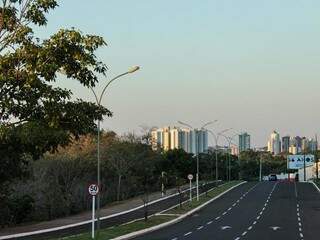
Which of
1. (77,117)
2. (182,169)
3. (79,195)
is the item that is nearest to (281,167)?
(182,169)

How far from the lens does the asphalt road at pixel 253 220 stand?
31981mm

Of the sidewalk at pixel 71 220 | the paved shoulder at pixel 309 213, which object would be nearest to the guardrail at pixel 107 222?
the sidewalk at pixel 71 220

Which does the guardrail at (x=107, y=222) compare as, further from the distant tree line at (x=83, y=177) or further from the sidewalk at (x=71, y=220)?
the distant tree line at (x=83, y=177)

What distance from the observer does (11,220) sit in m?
42.4

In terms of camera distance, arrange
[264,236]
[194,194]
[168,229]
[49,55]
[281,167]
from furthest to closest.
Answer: [281,167] → [194,194] → [168,229] → [264,236] → [49,55]

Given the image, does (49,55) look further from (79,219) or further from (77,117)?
(79,219)

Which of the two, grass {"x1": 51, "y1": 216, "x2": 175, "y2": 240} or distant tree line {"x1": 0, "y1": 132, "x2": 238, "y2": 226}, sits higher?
distant tree line {"x1": 0, "y1": 132, "x2": 238, "y2": 226}

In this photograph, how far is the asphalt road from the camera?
105 ft

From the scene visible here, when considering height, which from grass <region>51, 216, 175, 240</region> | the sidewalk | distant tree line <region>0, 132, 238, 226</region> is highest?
distant tree line <region>0, 132, 238, 226</region>

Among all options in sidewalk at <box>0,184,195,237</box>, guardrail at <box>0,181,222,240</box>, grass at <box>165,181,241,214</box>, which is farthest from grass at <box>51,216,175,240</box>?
grass at <box>165,181,241,214</box>

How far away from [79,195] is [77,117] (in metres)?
40.1

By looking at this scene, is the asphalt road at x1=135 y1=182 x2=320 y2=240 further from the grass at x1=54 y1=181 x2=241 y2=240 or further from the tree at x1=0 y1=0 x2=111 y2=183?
the tree at x1=0 y1=0 x2=111 y2=183

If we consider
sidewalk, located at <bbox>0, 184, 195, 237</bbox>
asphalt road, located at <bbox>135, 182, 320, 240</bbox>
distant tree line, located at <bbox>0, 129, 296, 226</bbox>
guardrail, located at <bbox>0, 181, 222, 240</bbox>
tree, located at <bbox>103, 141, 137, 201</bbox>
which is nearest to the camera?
guardrail, located at <bbox>0, 181, 222, 240</bbox>

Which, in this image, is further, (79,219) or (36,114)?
(79,219)
